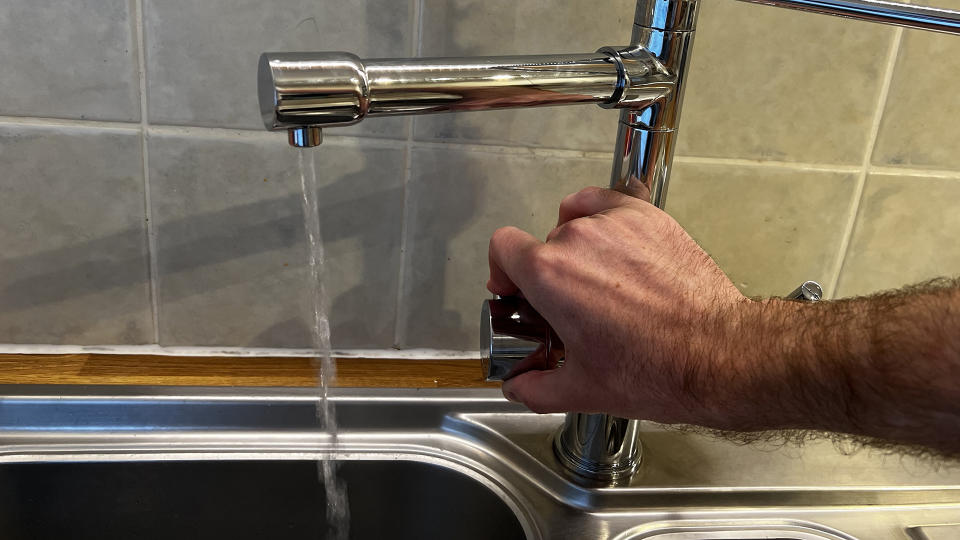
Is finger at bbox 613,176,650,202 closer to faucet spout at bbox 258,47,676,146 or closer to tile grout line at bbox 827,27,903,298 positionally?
faucet spout at bbox 258,47,676,146

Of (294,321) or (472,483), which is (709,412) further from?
(294,321)

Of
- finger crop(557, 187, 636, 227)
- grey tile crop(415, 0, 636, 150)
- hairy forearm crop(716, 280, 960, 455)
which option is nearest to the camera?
hairy forearm crop(716, 280, 960, 455)

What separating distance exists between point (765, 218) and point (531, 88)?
13.0 inches

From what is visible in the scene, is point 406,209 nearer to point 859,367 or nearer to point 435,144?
point 435,144

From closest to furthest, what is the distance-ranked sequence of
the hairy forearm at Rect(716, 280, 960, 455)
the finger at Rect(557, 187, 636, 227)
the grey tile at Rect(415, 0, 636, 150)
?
the hairy forearm at Rect(716, 280, 960, 455), the finger at Rect(557, 187, 636, 227), the grey tile at Rect(415, 0, 636, 150)

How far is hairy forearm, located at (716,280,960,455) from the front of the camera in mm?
327

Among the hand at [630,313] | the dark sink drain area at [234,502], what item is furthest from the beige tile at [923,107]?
the dark sink drain area at [234,502]

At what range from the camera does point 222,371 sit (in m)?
0.59

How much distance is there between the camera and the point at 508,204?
0.60 metres

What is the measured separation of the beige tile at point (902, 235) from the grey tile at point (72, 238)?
22.6 inches

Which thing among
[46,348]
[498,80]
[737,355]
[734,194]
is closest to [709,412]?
[737,355]

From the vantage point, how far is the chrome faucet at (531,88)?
0.33 metres

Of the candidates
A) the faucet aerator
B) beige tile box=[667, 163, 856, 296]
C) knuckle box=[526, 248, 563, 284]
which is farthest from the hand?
beige tile box=[667, 163, 856, 296]

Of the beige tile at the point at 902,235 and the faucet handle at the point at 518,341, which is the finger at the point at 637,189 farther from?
the beige tile at the point at 902,235
